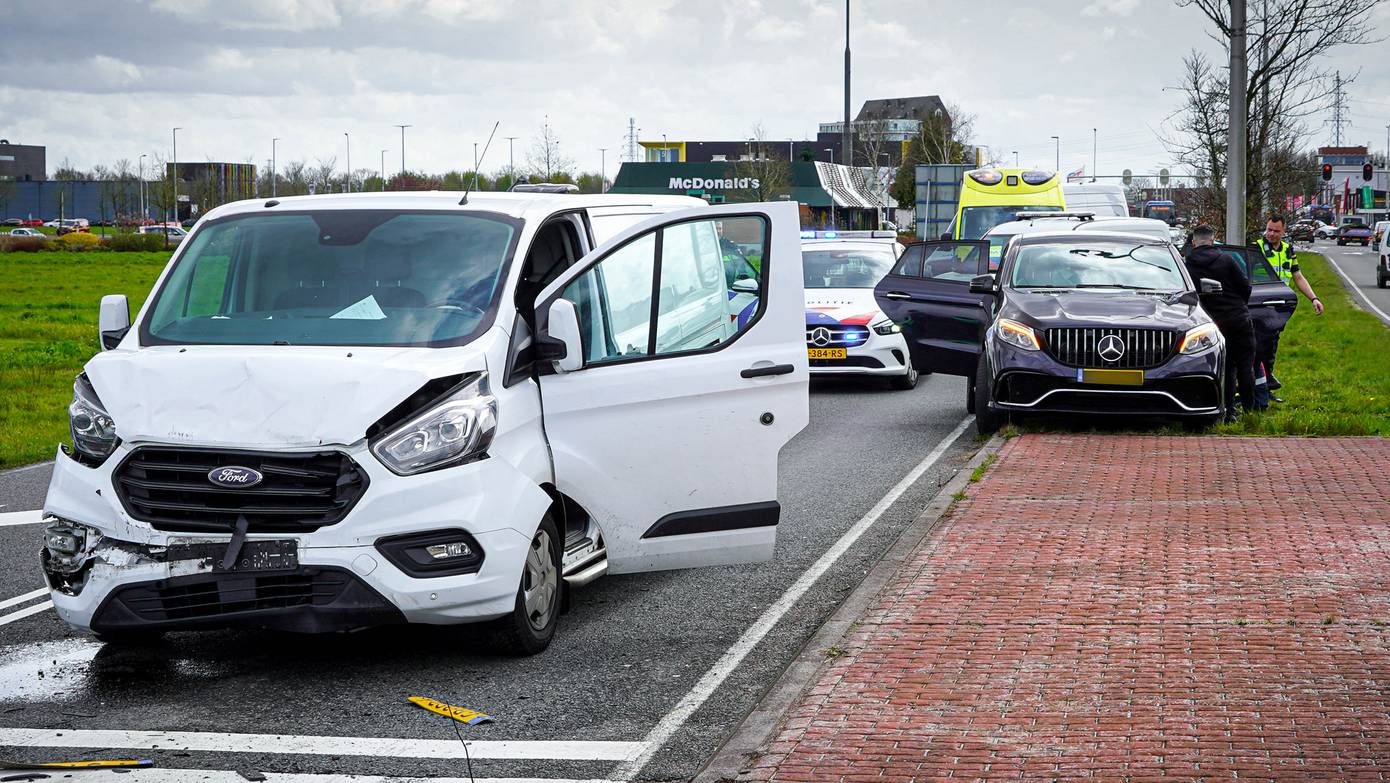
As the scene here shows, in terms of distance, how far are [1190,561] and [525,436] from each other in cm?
360

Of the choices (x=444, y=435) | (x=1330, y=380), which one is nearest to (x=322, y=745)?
(x=444, y=435)

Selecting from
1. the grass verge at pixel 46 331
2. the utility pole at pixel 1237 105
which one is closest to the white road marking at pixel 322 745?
the grass verge at pixel 46 331

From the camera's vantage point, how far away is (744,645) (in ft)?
21.1

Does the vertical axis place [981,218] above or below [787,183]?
below

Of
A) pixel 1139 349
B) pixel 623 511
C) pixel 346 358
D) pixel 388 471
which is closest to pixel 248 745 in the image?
pixel 388 471

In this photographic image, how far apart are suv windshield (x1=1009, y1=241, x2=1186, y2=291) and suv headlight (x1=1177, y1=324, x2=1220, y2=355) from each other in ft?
3.22

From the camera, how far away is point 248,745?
513 centimetres

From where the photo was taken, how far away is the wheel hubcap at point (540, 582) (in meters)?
6.05

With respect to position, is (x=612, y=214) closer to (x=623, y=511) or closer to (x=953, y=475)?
(x=623, y=511)

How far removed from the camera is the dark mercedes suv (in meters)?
12.3

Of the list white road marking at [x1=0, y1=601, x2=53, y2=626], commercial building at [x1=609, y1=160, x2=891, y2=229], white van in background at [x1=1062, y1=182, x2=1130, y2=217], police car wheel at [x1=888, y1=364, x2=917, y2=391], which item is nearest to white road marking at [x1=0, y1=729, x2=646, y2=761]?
white road marking at [x1=0, y1=601, x2=53, y2=626]

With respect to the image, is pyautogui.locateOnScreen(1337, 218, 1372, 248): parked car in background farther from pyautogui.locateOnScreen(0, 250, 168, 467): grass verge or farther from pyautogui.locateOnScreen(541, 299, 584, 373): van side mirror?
pyautogui.locateOnScreen(541, 299, 584, 373): van side mirror

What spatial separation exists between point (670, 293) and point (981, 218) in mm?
22362

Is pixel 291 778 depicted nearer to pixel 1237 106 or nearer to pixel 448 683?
pixel 448 683
